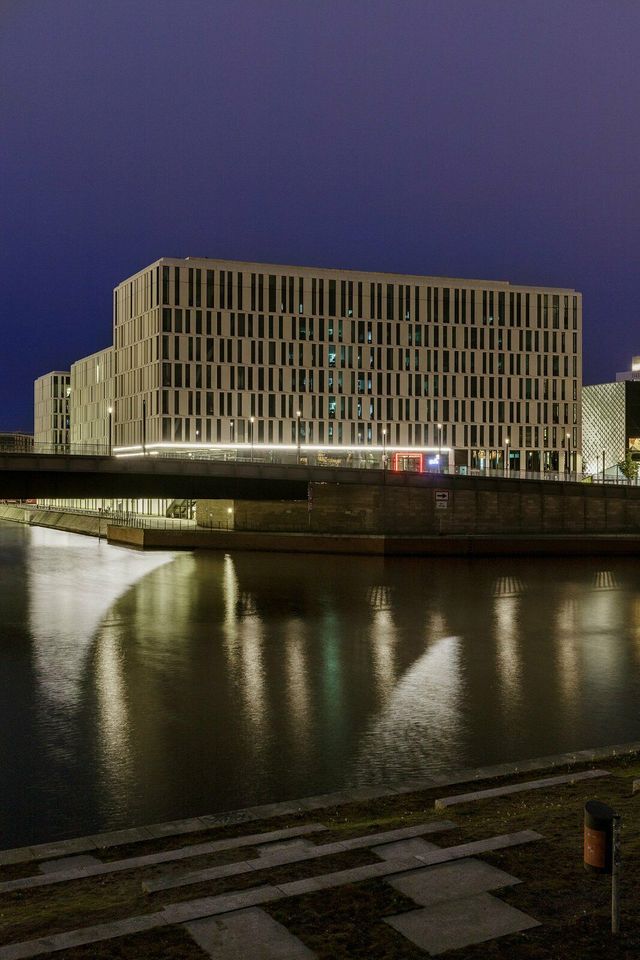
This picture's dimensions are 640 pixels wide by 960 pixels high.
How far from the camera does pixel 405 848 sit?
34.3ft

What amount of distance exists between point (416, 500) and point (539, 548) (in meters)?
11.2

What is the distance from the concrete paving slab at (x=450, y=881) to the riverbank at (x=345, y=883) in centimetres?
2

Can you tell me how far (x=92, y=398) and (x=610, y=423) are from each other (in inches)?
3491

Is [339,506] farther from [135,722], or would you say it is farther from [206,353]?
[135,722]

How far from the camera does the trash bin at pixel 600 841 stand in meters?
7.99

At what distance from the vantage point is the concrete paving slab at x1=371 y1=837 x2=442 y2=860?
33.5ft

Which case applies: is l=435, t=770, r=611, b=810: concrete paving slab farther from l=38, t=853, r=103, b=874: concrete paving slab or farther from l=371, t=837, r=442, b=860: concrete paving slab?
l=38, t=853, r=103, b=874: concrete paving slab

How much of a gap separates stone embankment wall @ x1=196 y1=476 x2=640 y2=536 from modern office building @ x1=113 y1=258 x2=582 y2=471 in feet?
107

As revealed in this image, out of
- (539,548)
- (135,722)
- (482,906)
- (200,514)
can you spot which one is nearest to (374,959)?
(482,906)

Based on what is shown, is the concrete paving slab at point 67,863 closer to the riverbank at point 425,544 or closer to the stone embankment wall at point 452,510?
the riverbank at point 425,544

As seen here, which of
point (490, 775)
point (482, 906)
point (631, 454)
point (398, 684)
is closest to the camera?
point (482, 906)

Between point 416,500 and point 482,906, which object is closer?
point 482,906

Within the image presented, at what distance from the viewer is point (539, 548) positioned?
238 ft

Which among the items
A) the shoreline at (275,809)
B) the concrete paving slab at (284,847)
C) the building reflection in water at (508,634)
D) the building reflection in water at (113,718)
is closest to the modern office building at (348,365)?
the building reflection in water at (508,634)
